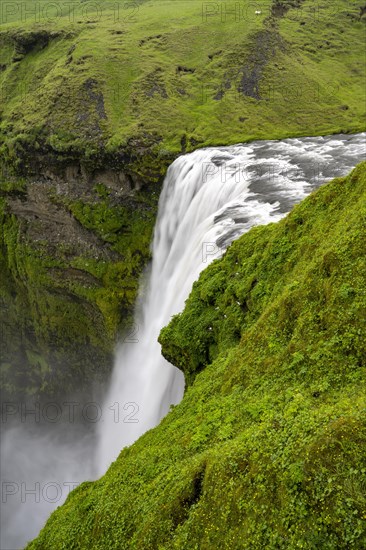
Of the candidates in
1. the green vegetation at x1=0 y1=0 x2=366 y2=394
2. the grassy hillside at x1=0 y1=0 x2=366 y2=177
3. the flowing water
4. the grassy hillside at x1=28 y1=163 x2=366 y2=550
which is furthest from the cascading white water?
the grassy hillside at x1=28 y1=163 x2=366 y2=550

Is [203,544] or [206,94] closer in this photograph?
[203,544]

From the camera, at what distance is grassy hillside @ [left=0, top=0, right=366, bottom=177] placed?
1554 inches

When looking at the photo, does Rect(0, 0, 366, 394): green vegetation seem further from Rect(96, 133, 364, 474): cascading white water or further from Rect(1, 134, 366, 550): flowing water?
Rect(96, 133, 364, 474): cascading white water

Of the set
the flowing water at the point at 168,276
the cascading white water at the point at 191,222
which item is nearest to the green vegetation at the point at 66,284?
the flowing water at the point at 168,276

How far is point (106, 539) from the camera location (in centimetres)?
856

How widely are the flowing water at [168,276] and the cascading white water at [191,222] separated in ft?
0.22

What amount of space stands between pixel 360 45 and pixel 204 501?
63.5m

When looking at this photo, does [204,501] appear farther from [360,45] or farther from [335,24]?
[335,24]

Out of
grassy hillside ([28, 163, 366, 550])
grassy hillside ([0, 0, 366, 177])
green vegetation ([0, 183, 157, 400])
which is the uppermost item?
grassy hillside ([0, 0, 366, 177])

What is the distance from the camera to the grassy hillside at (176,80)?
3947 cm

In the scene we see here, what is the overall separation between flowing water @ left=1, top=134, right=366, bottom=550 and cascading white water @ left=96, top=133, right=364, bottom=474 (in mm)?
68

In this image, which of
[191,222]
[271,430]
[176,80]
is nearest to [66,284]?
[191,222]

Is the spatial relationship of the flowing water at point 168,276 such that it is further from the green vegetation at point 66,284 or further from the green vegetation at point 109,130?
the green vegetation at point 109,130

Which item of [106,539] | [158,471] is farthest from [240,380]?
[106,539]
